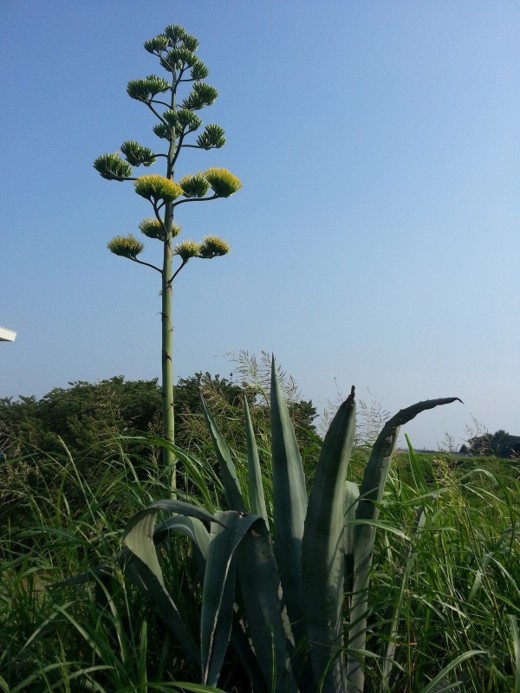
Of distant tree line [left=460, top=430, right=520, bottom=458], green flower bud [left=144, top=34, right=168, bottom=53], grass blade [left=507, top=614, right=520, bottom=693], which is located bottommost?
grass blade [left=507, top=614, right=520, bottom=693]

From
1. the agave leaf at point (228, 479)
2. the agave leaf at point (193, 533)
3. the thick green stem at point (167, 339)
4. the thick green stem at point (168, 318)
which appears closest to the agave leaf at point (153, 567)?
the agave leaf at point (193, 533)

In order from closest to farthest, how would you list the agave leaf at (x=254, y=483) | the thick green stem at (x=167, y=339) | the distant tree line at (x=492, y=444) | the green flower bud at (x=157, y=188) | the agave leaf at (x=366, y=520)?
the agave leaf at (x=366, y=520) → the agave leaf at (x=254, y=483) → the distant tree line at (x=492, y=444) → the thick green stem at (x=167, y=339) → the green flower bud at (x=157, y=188)

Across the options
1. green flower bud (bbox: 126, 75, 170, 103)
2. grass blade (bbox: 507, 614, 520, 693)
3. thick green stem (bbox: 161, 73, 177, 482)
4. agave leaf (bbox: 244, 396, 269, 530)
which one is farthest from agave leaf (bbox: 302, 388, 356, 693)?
green flower bud (bbox: 126, 75, 170, 103)

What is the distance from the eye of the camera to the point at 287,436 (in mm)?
2227

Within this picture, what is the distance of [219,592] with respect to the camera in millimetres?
1854

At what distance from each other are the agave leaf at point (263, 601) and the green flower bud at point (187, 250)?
272 inches

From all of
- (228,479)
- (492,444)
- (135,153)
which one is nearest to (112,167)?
(135,153)

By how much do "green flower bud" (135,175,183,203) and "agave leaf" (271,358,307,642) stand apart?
6.44m

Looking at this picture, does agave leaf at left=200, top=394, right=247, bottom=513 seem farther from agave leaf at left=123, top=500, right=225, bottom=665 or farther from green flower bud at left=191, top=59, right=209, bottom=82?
green flower bud at left=191, top=59, right=209, bottom=82

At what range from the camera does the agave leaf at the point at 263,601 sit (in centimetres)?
203

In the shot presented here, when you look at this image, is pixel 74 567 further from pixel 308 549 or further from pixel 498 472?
pixel 498 472

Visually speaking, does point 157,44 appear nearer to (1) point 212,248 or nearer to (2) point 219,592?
(1) point 212,248

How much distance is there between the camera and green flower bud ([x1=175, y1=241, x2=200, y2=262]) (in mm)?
8719

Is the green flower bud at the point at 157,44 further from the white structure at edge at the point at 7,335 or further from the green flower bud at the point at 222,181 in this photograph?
the white structure at edge at the point at 7,335
